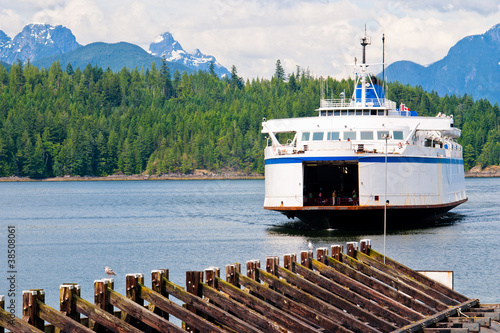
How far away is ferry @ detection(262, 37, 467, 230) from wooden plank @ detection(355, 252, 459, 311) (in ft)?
56.4

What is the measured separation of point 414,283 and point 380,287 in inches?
43.2

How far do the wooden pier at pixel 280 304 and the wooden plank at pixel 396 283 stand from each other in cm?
2

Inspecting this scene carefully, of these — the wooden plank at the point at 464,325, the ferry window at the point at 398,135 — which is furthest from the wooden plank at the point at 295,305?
the ferry window at the point at 398,135

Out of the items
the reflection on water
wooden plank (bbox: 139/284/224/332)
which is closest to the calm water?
the reflection on water

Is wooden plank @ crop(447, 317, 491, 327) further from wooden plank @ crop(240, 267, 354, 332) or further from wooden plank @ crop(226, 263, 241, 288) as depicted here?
wooden plank @ crop(226, 263, 241, 288)

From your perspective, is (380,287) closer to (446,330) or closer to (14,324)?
(446,330)

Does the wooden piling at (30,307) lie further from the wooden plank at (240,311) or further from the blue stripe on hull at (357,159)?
the blue stripe on hull at (357,159)

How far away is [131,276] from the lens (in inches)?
567

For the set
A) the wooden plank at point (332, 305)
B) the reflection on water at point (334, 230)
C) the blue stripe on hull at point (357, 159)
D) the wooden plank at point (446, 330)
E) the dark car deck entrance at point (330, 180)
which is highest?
the blue stripe on hull at point (357, 159)

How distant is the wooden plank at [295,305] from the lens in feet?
50.5

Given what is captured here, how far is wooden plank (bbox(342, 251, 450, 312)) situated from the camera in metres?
17.9

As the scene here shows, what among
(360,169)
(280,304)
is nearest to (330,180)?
(360,169)

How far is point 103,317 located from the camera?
13.5 meters

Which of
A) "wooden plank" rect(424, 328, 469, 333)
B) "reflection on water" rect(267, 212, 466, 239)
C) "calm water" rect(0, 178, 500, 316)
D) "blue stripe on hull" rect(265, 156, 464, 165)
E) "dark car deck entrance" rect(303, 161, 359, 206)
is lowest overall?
Answer: "calm water" rect(0, 178, 500, 316)
